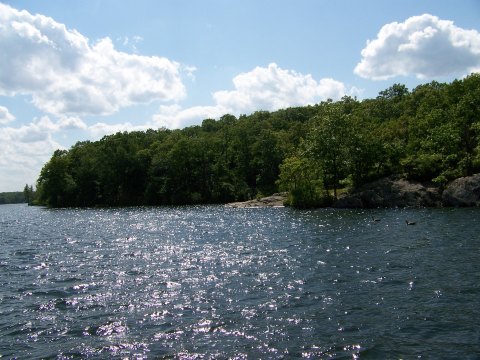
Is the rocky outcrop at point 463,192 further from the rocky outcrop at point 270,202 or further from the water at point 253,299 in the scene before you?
the rocky outcrop at point 270,202

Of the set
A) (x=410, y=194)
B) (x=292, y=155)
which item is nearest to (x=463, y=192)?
(x=410, y=194)

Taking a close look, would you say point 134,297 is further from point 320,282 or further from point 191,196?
point 191,196

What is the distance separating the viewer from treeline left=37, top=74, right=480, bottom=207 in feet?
233

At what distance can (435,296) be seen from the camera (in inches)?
735

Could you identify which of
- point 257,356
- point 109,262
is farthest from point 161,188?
point 257,356

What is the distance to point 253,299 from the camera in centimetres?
Result: 1984

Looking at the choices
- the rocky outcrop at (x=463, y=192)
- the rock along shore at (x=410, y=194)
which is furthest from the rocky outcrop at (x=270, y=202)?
the rocky outcrop at (x=463, y=192)

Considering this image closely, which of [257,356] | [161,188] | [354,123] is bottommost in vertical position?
[257,356]

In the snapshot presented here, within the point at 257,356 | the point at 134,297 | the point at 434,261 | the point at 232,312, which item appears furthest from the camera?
the point at 434,261

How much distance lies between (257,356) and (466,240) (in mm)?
23816

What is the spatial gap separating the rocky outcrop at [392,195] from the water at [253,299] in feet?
90.7

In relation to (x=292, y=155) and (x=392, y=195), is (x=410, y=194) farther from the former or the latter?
(x=292, y=155)

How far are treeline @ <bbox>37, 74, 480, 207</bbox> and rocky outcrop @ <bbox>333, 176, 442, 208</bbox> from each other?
268 centimetres

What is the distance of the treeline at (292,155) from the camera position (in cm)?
7100
